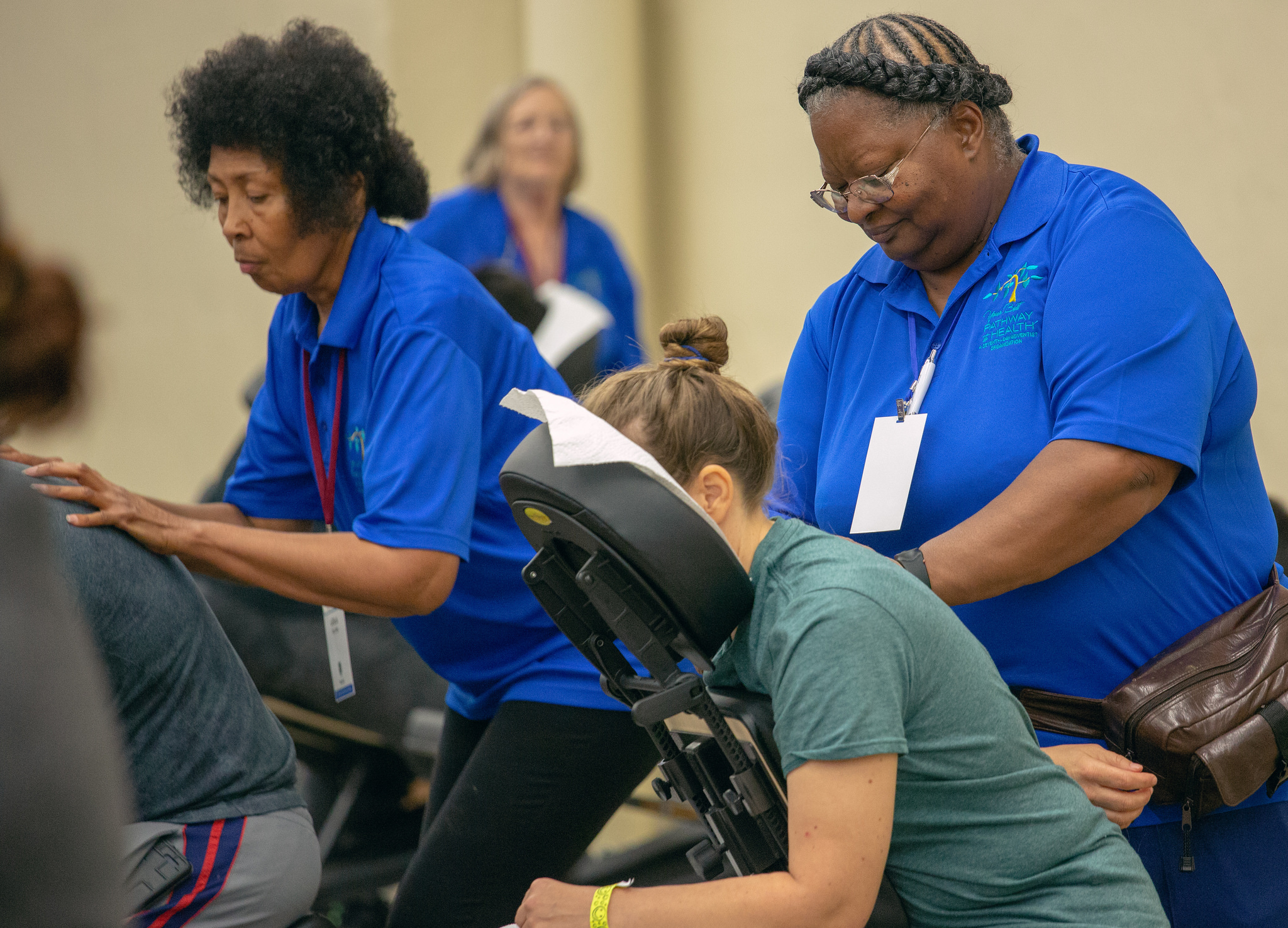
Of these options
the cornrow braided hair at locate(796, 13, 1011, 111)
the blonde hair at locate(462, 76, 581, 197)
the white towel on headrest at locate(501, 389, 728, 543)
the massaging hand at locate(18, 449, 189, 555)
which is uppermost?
the blonde hair at locate(462, 76, 581, 197)

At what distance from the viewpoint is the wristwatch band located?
1.39 m

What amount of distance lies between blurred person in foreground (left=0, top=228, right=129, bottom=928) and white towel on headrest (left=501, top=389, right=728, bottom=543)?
46 cm

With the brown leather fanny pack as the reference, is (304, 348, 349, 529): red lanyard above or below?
above

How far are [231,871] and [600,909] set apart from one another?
541 millimetres

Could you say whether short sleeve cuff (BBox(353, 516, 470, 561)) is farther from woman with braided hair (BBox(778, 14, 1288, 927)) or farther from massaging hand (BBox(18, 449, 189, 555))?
woman with braided hair (BBox(778, 14, 1288, 927))

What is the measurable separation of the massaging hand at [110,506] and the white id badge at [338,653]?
0.38 m

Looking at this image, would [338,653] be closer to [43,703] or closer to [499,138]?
[43,703]

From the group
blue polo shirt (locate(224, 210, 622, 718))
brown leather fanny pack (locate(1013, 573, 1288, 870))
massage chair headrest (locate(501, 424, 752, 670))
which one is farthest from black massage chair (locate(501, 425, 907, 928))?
blue polo shirt (locate(224, 210, 622, 718))

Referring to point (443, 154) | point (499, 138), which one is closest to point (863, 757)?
point (499, 138)

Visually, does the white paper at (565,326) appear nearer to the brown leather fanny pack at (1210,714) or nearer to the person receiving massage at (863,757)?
the person receiving massage at (863,757)

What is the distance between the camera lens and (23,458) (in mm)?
1686

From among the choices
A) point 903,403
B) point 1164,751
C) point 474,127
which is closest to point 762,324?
point 474,127

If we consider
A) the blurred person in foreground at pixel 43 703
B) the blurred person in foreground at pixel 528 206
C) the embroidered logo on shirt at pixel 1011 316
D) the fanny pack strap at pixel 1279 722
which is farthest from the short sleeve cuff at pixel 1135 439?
the blurred person in foreground at pixel 528 206

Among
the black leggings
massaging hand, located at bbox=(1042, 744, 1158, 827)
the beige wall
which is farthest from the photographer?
the beige wall
